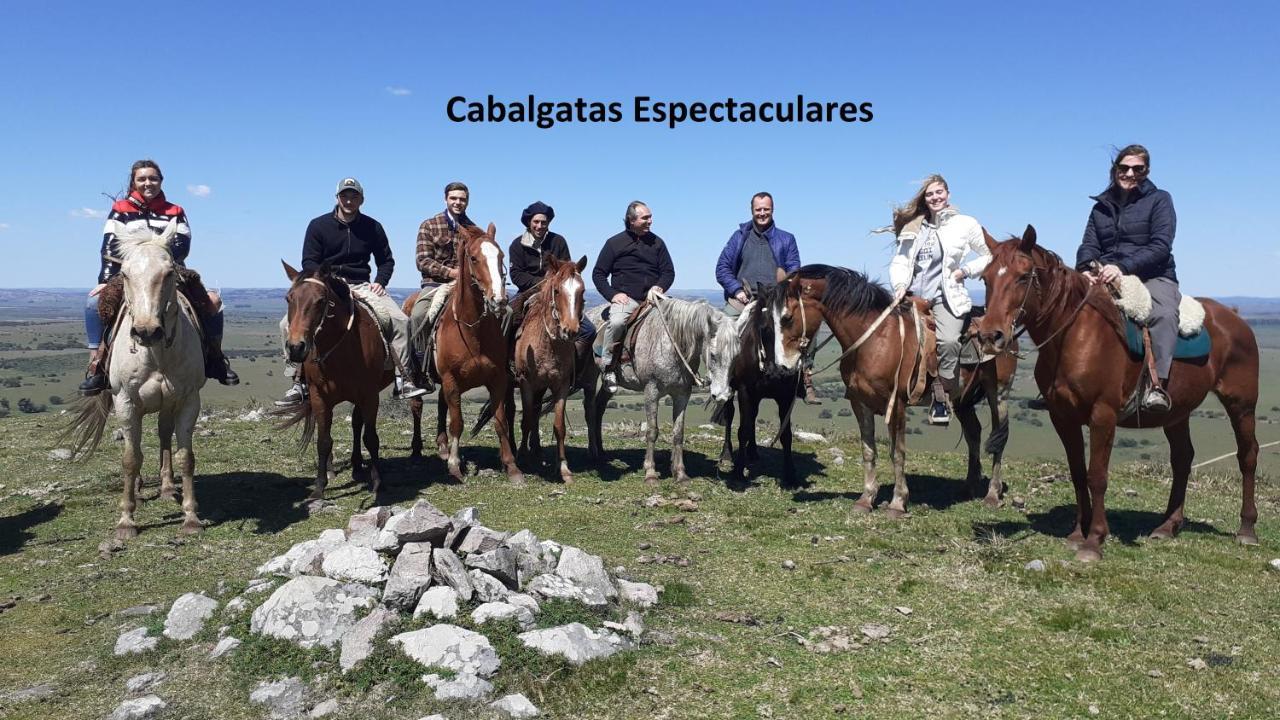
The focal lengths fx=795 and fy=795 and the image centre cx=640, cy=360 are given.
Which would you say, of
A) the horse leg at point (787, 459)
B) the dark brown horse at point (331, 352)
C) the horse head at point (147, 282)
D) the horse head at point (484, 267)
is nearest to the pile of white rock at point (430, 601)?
the horse head at point (147, 282)

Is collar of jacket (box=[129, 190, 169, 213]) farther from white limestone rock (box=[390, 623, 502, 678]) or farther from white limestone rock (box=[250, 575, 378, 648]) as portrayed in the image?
white limestone rock (box=[390, 623, 502, 678])

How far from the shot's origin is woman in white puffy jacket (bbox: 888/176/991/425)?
873 cm

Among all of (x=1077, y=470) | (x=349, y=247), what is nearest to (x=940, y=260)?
(x=1077, y=470)

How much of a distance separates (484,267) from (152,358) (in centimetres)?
359

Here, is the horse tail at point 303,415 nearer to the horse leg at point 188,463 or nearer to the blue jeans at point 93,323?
the horse leg at point 188,463

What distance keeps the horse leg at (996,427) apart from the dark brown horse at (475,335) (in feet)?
19.1

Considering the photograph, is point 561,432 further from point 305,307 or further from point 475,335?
point 305,307

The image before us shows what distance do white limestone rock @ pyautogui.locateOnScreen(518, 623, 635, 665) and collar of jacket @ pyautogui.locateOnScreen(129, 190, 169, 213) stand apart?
21.5 ft

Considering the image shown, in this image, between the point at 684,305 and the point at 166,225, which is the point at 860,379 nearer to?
the point at 684,305

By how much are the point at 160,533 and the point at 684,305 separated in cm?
656

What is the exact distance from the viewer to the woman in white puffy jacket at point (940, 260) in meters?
8.73

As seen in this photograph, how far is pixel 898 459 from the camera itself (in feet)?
30.0

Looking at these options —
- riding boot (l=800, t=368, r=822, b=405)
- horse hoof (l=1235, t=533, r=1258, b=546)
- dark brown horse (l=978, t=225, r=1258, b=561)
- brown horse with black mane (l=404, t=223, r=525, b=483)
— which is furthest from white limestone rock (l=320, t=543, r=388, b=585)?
horse hoof (l=1235, t=533, r=1258, b=546)

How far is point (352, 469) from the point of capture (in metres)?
11.2
